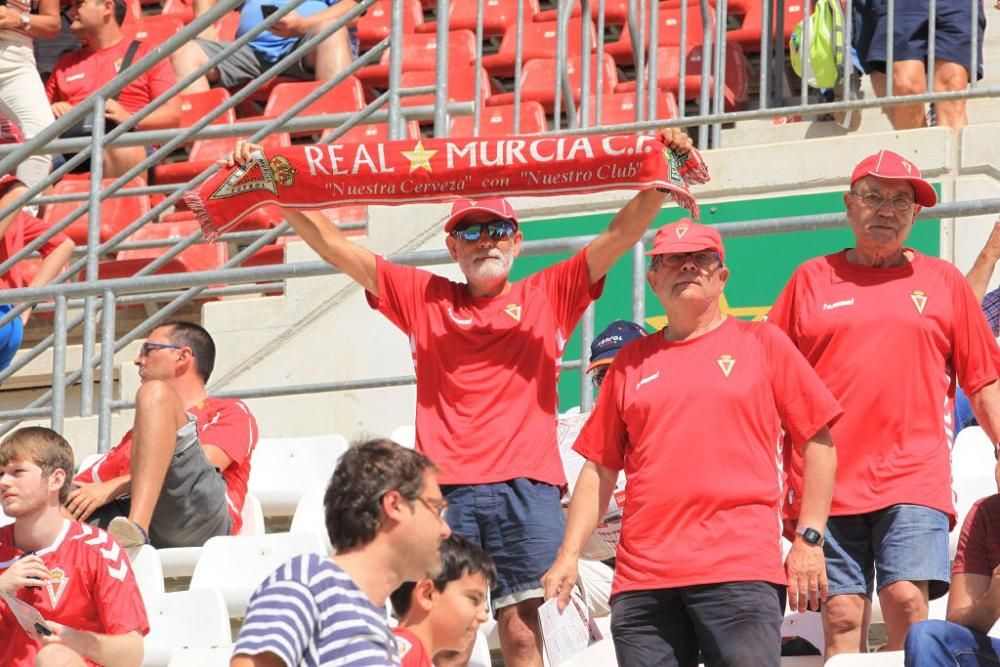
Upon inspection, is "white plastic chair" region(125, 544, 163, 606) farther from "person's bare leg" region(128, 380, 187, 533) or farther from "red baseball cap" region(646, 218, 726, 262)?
"red baseball cap" region(646, 218, 726, 262)

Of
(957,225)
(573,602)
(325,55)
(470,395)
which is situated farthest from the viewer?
(325,55)

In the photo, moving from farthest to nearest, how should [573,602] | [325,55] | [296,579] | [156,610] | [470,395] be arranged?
[325,55], [156,610], [470,395], [573,602], [296,579]

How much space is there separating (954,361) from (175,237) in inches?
195

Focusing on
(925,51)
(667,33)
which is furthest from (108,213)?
(925,51)

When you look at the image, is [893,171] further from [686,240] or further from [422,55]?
[422,55]

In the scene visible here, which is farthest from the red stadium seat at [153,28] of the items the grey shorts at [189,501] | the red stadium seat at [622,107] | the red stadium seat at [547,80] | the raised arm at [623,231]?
the raised arm at [623,231]

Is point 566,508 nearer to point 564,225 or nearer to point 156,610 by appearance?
point 156,610

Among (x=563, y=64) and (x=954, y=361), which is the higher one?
(x=563, y=64)

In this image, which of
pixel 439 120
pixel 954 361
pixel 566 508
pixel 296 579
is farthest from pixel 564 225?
pixel 296 579

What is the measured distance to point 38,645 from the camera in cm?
587

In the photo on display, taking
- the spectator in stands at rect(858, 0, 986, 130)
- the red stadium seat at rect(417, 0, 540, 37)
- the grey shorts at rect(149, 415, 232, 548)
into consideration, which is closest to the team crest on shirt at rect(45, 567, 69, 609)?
the grey shorts at rect(149, 415, 232, 548)

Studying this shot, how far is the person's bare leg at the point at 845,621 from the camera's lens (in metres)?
5.37

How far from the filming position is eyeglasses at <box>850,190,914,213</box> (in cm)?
568

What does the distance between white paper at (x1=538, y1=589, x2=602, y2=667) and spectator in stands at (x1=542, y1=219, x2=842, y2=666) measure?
14 centimetres
